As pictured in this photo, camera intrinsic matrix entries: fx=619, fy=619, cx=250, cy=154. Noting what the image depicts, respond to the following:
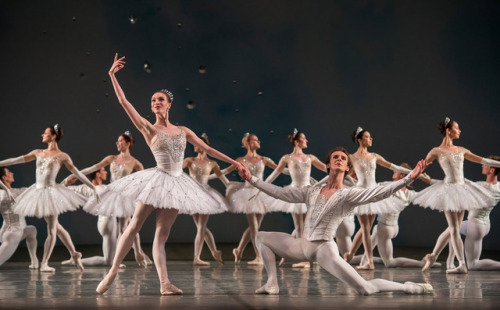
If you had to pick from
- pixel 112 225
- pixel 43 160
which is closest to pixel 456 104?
pixel 112 225

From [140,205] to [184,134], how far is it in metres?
0.62

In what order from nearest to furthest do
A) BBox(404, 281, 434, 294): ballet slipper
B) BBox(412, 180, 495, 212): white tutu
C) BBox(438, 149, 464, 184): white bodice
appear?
BBox(404, 281, 434, 294): ballet slipper
BBox(412, 180, 495, 212): white tutu
BBox(438, 149, 464, 184): white bodice

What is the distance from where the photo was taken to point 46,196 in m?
6.42

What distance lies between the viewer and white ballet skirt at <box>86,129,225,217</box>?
13.6 feet

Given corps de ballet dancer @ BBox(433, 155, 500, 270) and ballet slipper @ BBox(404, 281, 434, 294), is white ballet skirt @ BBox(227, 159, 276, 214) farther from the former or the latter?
ballet slipper @ BBox(404, 281, 434, 294)

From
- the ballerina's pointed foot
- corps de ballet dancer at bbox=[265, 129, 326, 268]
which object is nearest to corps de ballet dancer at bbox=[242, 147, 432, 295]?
the ballerina's pointed foot

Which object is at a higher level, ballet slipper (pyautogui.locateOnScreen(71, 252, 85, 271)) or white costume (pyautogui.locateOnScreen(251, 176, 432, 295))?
white costume (pyautogui.locateOnScreen(251, 176, 432, 295))

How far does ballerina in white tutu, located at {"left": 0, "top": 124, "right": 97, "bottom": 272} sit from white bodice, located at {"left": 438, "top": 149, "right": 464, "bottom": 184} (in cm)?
357

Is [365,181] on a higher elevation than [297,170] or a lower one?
lower

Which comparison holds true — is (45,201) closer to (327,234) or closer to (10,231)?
(10,231)

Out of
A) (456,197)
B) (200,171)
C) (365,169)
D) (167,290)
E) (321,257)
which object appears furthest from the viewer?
(200,171)

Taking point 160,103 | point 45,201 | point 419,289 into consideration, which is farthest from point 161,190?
point 45,201

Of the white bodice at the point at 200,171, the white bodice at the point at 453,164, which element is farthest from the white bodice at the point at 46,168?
the white bodice at the point at 453,164

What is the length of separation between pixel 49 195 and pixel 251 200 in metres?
2.23
